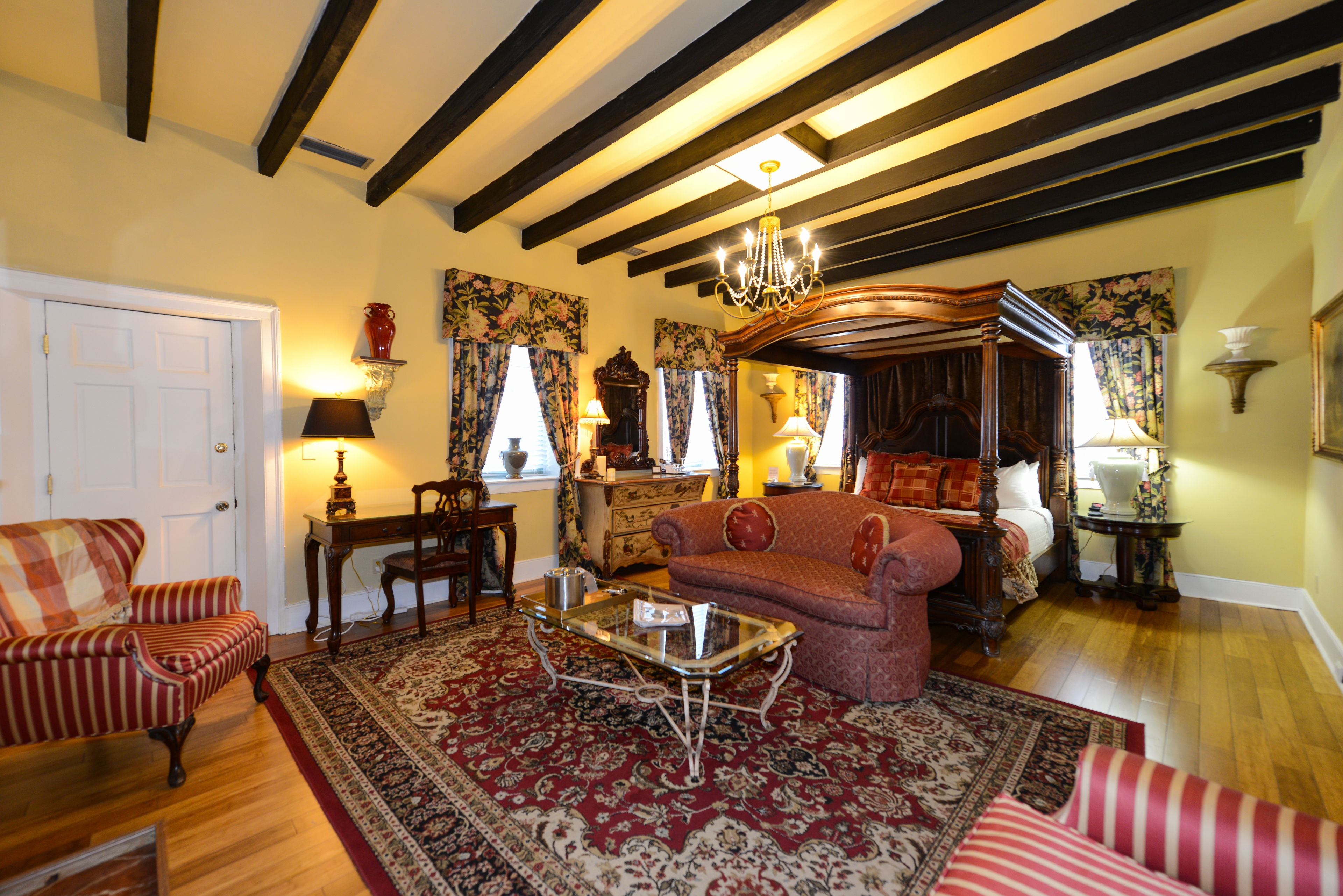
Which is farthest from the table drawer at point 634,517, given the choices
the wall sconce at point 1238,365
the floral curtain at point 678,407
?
the wall sconce at point 1238,365

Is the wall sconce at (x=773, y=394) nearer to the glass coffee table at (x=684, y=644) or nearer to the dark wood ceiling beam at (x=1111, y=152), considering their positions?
the dark wood ceiling beam at (x=1111, y=152)

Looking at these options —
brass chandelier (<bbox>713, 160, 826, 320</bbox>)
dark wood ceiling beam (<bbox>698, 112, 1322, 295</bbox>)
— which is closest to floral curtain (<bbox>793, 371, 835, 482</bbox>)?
dark wood ceiling beam (<bbox>698, 112, 1322, 295</bbox>)

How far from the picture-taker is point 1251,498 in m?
4.22

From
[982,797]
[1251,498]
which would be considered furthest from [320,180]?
[1251,498]

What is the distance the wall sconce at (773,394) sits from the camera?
694 cm

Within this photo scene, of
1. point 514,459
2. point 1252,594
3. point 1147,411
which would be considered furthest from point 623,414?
point 1252,594

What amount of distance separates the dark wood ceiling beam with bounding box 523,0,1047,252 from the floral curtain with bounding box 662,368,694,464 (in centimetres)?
245

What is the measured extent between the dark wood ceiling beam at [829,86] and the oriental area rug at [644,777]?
2.91 m

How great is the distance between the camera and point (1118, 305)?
4555 mm

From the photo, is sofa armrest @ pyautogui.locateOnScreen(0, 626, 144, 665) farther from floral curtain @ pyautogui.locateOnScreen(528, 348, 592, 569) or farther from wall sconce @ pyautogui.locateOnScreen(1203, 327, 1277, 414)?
wall sconce @ pyautogui.locateOnScreen(1203, 327, 1277, 414)

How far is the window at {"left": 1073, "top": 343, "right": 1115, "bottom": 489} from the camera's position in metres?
4.85

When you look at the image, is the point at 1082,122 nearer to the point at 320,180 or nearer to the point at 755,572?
the point at 755,572

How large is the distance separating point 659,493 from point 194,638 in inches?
141

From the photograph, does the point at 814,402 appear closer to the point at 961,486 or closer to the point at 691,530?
the point at 961,486
